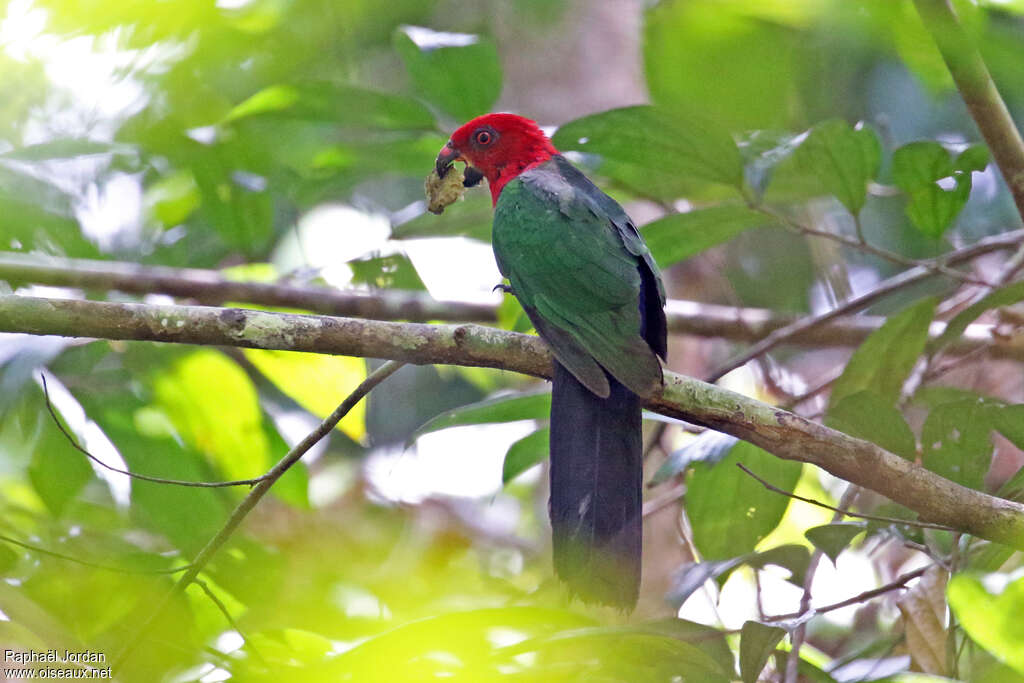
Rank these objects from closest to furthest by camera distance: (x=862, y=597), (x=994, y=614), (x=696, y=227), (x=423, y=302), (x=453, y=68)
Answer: (x=994, y=614) → (x=862, y=597) → (x=696, y=227) → (x=453, y=68) → (x=423, y=302)

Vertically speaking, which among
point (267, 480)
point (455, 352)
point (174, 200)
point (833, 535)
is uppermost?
point (174, 200)

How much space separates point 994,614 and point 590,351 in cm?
131

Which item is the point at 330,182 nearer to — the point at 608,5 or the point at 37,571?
the point at 37,571

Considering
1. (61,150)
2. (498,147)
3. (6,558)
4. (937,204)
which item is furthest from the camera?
(498,147)

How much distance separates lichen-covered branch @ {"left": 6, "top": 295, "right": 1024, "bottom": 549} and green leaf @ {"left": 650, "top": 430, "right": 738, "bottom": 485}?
0.37 m

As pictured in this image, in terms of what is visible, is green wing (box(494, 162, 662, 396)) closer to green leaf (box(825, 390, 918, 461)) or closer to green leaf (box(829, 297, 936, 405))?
green leaf (box(825, 390, 918, 461))

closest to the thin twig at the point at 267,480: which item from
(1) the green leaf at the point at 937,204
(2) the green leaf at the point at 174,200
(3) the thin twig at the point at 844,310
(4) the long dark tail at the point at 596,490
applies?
(4) the long dark tail at the point at 596,490

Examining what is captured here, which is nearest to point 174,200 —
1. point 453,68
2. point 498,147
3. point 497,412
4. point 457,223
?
point 457,223

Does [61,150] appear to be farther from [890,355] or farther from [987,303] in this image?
[987,303]

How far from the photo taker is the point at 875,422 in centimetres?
265

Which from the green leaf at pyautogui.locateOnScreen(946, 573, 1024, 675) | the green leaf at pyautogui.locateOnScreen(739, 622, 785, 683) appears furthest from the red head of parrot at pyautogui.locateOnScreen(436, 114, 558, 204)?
the green leaf at pyautogui.locateOnScreen(946, 573, 1024, 675)

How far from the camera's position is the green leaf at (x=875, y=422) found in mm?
2627

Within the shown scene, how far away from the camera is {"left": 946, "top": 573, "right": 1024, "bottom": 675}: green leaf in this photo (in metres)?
1.54

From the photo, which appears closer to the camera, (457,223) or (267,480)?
(267,480)
